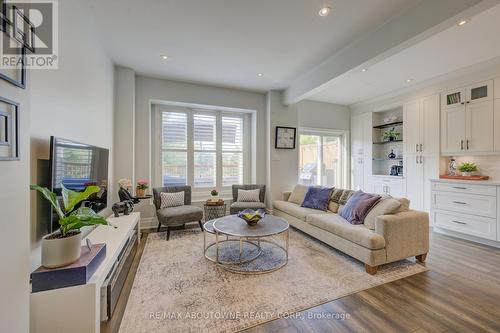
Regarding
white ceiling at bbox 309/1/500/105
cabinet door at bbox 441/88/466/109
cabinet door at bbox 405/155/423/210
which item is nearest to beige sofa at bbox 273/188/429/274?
white ceiling at bbox 309/1/500/105

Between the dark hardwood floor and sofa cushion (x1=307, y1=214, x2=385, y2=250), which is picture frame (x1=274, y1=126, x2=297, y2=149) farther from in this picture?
the dark hardwood floor

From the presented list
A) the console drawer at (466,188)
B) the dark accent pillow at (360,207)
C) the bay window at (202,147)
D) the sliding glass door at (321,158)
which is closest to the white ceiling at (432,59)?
the sliding glass door at (321,158)

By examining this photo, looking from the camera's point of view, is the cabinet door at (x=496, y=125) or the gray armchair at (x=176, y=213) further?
the gray armchair at (x=176, y=213)

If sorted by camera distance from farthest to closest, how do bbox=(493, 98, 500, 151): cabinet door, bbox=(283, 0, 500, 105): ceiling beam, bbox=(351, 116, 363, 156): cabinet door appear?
1. bbox=(351, 116, 363, 156): cabinet door
2. bbox=(493, 98, 500, 151): cabinet door
3. bbox=(283, 0, 500, 105): ceiling beam

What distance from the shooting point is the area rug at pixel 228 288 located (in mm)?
1665

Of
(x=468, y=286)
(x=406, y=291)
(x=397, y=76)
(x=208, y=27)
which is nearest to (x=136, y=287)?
(x=406, y=291)

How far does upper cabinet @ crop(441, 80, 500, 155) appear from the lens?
10.9 feet

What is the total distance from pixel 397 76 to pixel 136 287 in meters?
5.06

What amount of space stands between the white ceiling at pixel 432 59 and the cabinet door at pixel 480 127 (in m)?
0.71

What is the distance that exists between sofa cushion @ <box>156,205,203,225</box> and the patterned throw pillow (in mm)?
143

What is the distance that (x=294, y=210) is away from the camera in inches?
148

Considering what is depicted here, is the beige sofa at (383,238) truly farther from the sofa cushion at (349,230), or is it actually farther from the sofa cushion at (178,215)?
the sofa cushion at (178,215)

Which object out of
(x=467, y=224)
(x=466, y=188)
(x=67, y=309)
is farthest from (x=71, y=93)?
(x=467, y=224)

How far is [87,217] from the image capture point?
1406mm
